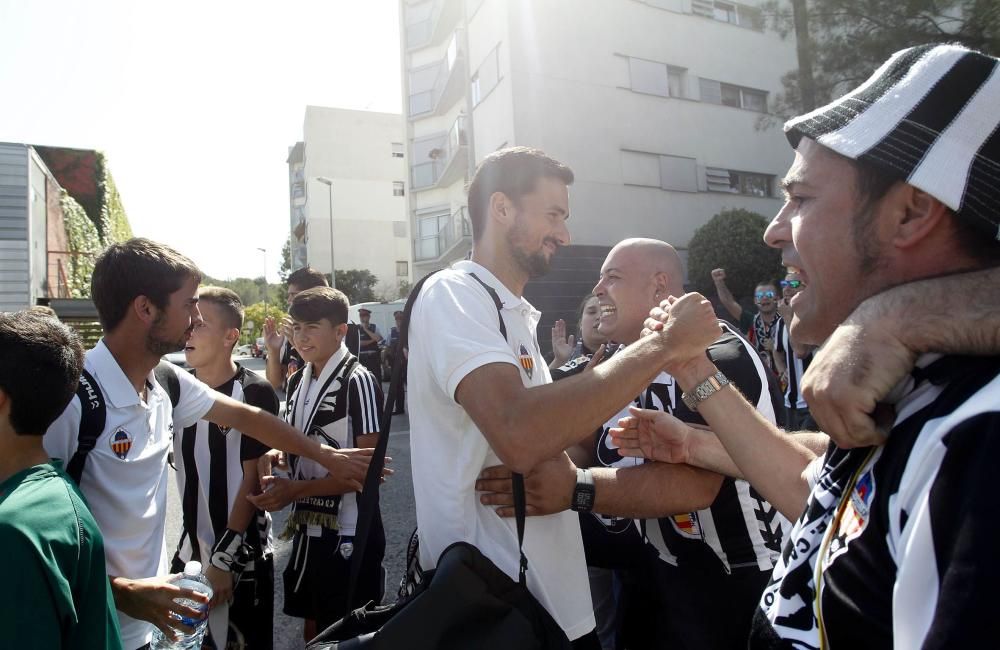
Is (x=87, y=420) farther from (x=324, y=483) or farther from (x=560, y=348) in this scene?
(x=560, y=348)

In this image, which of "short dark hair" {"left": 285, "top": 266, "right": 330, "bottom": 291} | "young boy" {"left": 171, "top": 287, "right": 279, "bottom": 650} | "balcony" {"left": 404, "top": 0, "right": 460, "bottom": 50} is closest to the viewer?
"young boy" {"left": 171, "top": 287, "right": 279, "bottom": 650}

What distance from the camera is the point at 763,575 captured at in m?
2.16

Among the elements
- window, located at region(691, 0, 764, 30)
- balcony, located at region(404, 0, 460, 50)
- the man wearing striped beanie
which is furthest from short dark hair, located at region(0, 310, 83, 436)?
balcony, located at region(404, 0, 460, 50)

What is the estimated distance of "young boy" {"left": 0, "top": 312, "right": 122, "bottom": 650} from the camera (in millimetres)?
1363

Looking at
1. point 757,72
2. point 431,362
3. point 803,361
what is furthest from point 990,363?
point 757,72

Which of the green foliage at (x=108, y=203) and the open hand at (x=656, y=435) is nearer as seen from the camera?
the open hand at (x=656, y=435)

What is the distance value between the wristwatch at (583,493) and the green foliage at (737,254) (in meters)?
14.2

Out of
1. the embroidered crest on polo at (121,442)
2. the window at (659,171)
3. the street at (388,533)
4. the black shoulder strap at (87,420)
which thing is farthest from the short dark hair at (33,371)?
the window at (659,171)

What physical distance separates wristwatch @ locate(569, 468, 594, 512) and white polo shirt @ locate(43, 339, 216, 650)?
57.0 inches

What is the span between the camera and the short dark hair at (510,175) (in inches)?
83.0

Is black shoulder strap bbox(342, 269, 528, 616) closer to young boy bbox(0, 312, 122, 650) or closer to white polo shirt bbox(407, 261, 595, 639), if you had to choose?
white polo shirt bbox(407, 261, 595, 639)

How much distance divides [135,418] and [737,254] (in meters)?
15.0

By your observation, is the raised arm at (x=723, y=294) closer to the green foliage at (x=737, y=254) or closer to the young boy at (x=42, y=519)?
the green foliage at (x=737, y=254)

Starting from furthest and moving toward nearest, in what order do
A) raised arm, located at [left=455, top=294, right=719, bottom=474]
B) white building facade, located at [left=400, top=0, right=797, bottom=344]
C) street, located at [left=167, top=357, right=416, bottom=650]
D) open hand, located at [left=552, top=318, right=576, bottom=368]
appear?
white building facade, located at [left=400, top=0, right=797, bottom=344] < open hand, located at [left=552, top=318, right=576, bottom=368] < street, located at [left=167, top=357, right=416, bottom=650] < raised arm, located at [left=455, top=294, right=719, bottom=474]
